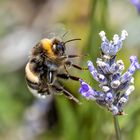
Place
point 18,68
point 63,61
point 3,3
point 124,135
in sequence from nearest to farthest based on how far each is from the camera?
point 63,61, point 124,135, point 18,68, point 3,3

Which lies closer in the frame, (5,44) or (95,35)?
(95,35)

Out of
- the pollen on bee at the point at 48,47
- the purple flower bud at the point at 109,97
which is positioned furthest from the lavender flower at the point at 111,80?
the pollen on bee at the point at 48,47

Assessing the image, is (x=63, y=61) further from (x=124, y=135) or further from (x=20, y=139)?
(x=20, y=139)

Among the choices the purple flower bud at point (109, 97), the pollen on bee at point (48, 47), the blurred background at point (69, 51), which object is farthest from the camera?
the blurred background at point (69, 51)

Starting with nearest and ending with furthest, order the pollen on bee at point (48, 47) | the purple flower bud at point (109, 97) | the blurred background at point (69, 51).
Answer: the purple flower bud at point (109, 97)
the pollen on bee at point (48, 47)
the blurred background at point (69, 51)

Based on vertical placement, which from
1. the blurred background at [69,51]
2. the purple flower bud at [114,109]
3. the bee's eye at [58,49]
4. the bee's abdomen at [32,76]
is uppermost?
the blurred background at [69,51]

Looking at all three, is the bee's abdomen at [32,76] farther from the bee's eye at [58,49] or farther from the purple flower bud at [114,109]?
the purple flower bud at [114,109]

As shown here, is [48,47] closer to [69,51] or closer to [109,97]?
[109,97]

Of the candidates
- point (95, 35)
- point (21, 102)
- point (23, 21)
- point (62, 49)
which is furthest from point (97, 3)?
point (23, 21)
